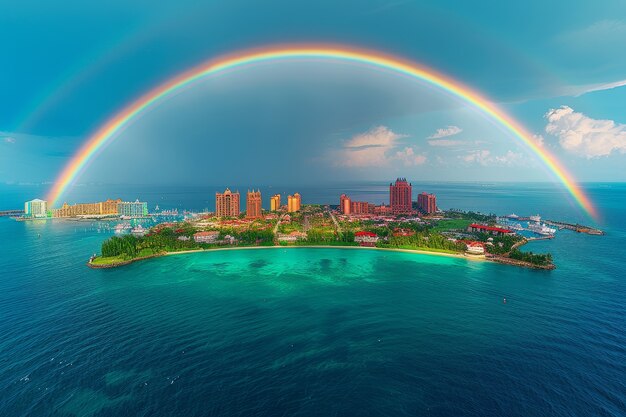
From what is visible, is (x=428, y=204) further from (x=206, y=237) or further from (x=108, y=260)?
(x=108, y=260)

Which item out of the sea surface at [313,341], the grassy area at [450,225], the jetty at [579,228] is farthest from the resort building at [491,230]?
the sea surface at [313,341]

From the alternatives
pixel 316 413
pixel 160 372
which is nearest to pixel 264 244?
pixel 160 372

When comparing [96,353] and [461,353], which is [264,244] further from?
[461,353]

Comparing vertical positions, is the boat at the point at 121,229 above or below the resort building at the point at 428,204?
below

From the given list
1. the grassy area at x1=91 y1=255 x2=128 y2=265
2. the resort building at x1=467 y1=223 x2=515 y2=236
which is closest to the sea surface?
the grassy area at x1=91 y1=255 x2=128 y2=265

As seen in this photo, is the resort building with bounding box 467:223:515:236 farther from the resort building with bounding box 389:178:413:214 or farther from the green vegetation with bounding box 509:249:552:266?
the resort building with bounding box 389:178:413:214

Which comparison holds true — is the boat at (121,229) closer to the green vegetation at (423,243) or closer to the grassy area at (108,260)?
the grassy area at (108,260)
